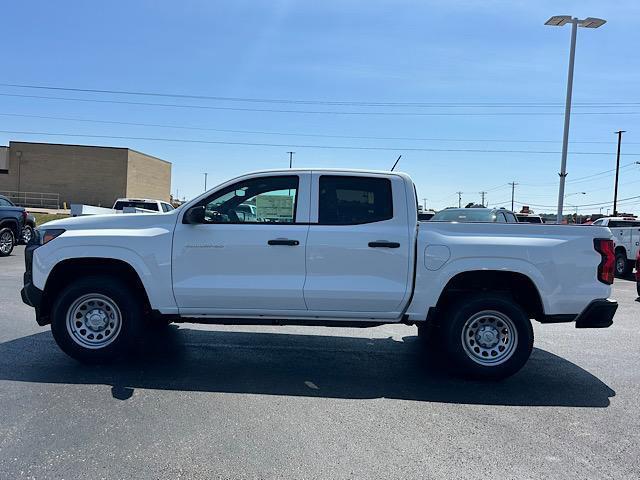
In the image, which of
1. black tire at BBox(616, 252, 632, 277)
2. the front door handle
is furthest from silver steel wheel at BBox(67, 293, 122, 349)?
black tire at BBox(616, 252, 632, 277)

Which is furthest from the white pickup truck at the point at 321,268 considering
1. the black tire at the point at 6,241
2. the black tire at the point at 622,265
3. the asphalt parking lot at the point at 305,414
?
the black tire at the point at 622,265

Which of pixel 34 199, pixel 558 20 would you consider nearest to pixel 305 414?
pixel 558 20

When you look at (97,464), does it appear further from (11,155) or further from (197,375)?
(11,155)

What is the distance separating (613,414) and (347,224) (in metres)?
2.95

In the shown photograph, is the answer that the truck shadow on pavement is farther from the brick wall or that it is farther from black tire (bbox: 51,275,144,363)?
the brick wall

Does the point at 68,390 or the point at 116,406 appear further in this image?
the point at 68,390

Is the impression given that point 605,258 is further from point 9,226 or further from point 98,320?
point 9,226

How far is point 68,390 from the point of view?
5082 mm

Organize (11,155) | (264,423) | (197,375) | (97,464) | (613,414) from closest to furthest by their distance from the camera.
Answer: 1. (97,464)
2. (264,423)
3. (613,414)
4. (197,375)
5. (11,155)

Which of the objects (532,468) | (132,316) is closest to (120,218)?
(132,316)

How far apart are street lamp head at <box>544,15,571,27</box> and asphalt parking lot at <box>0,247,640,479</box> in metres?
15.1

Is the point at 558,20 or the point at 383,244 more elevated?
the point at 558,20

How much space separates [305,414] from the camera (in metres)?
4.67

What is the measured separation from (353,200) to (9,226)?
1503 centimetres
